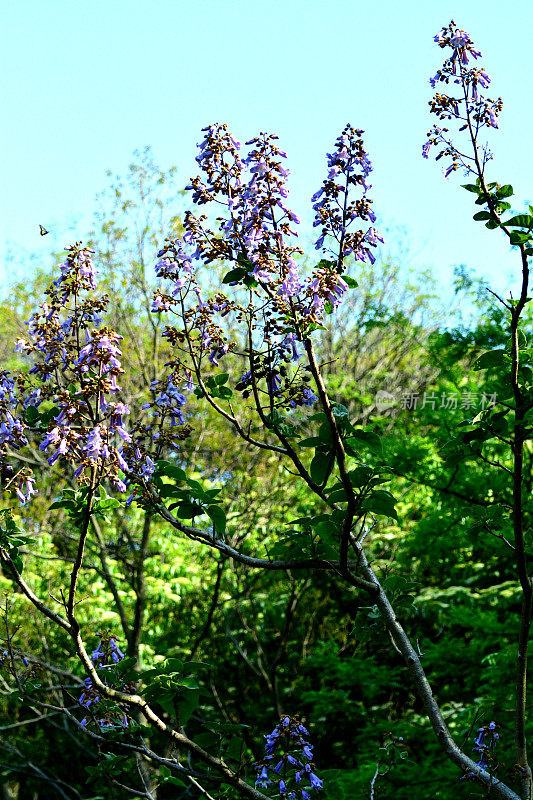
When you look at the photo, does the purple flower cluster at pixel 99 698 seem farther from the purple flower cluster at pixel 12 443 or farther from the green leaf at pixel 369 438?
the green leaf at pixel 369 438

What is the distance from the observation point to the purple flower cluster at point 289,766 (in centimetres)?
250

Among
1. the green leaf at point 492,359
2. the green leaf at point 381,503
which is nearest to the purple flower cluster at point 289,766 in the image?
the green leaf at point 381,503

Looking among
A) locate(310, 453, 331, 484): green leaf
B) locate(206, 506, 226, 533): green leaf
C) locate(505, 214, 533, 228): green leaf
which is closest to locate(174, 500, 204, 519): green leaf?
locate(206, 506, 226, 533): green leaf

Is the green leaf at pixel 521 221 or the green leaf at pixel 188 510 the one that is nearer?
the green leaf at pixel 521 221

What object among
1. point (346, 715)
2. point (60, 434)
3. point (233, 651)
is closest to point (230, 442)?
point (233, 651)

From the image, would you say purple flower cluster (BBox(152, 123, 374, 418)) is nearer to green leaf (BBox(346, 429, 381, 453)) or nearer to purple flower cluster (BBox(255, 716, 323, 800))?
green leaf (BBox(346, 429, 381, 453))

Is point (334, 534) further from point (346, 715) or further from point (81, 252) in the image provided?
point (346, 715)

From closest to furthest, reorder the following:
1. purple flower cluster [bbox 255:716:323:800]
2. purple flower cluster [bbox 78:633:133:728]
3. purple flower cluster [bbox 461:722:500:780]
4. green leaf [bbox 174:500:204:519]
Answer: green leaf [bbox 174:500:204:519]
purple flower cluster [bbox 78:633:133:728]
purple flower cluster [bbox 255:716:323:800]
purple flower cluster [bbox 461:722:500:780]

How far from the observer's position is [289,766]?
2.66 m

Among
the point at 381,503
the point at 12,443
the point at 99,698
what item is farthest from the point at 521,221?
the point at 99,698

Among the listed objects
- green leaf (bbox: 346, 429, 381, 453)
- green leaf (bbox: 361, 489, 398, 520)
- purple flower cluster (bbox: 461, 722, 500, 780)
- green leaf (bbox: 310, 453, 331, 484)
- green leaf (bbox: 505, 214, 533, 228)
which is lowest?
purple flower cluster (bbox: 461, 722, 500, 780)

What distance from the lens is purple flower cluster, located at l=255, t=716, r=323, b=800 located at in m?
2.50

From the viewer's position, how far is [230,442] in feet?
29.9

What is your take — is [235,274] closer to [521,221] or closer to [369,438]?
[369,438]
